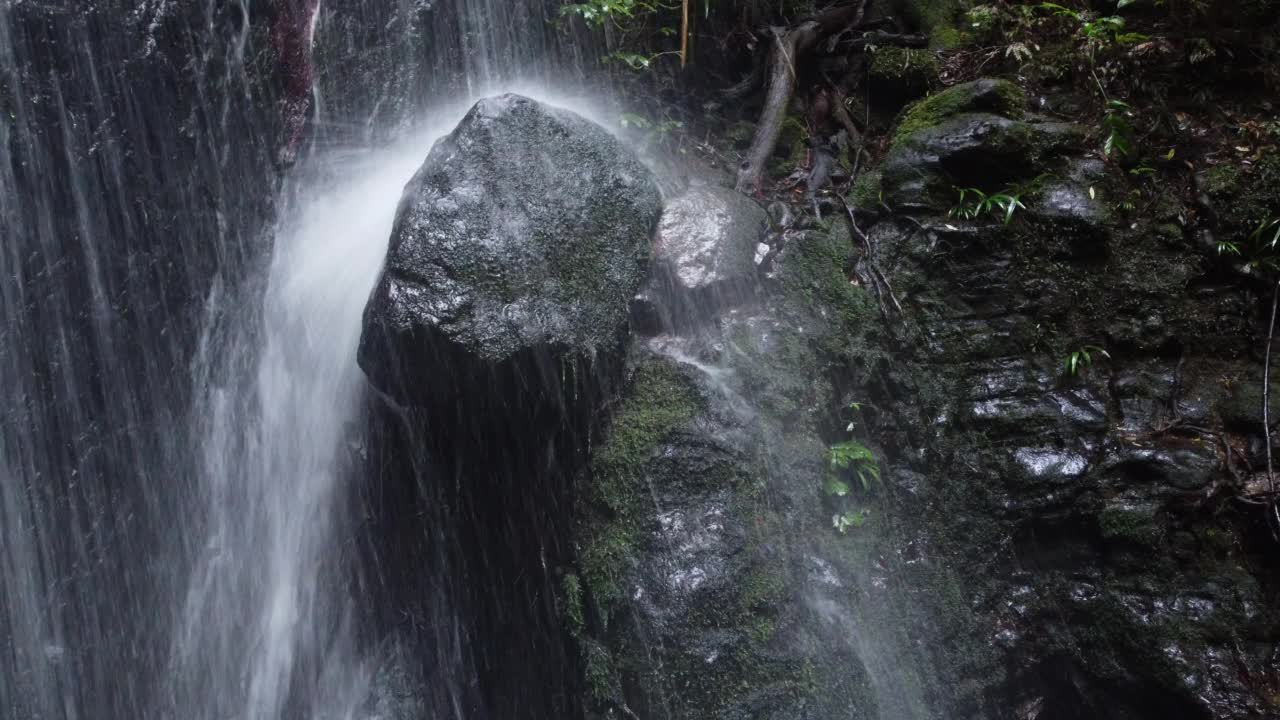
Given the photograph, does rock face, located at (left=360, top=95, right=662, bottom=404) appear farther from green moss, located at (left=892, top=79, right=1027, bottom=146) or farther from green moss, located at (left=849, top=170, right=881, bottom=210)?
green moss, located at (left=892, top=79, right=1027, bottom=146)

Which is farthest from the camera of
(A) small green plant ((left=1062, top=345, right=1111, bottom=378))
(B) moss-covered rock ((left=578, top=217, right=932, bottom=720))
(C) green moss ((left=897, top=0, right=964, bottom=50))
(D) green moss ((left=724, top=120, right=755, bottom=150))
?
(D) green moss ((left=724, top=120, right=755, bottom=150))

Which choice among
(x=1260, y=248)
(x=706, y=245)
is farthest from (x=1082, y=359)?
(x=706, y=245)

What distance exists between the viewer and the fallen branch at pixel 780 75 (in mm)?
5234

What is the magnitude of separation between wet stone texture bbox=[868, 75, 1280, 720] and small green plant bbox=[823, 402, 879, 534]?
18 cm

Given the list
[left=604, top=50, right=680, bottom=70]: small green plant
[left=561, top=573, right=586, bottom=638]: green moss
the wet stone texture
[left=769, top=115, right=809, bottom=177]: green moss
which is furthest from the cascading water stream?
the wet stone texture

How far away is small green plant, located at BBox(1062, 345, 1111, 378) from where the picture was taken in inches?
160

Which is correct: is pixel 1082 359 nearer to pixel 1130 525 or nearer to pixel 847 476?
pixel 1130 525

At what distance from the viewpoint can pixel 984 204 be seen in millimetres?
4363

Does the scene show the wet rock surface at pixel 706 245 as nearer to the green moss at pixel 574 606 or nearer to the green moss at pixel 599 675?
the green moss at pixel 574 606

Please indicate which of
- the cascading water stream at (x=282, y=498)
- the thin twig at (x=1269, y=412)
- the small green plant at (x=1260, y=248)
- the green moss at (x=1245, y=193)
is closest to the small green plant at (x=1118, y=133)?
the green moss at (x=1245, y=193)

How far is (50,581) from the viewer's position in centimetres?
459

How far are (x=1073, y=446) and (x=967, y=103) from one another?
224 cm

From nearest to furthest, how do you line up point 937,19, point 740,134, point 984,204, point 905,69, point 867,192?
point 984,204
point 867,192
point 905,69
point 937,19
point 740,134

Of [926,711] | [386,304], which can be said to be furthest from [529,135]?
[926,711]
